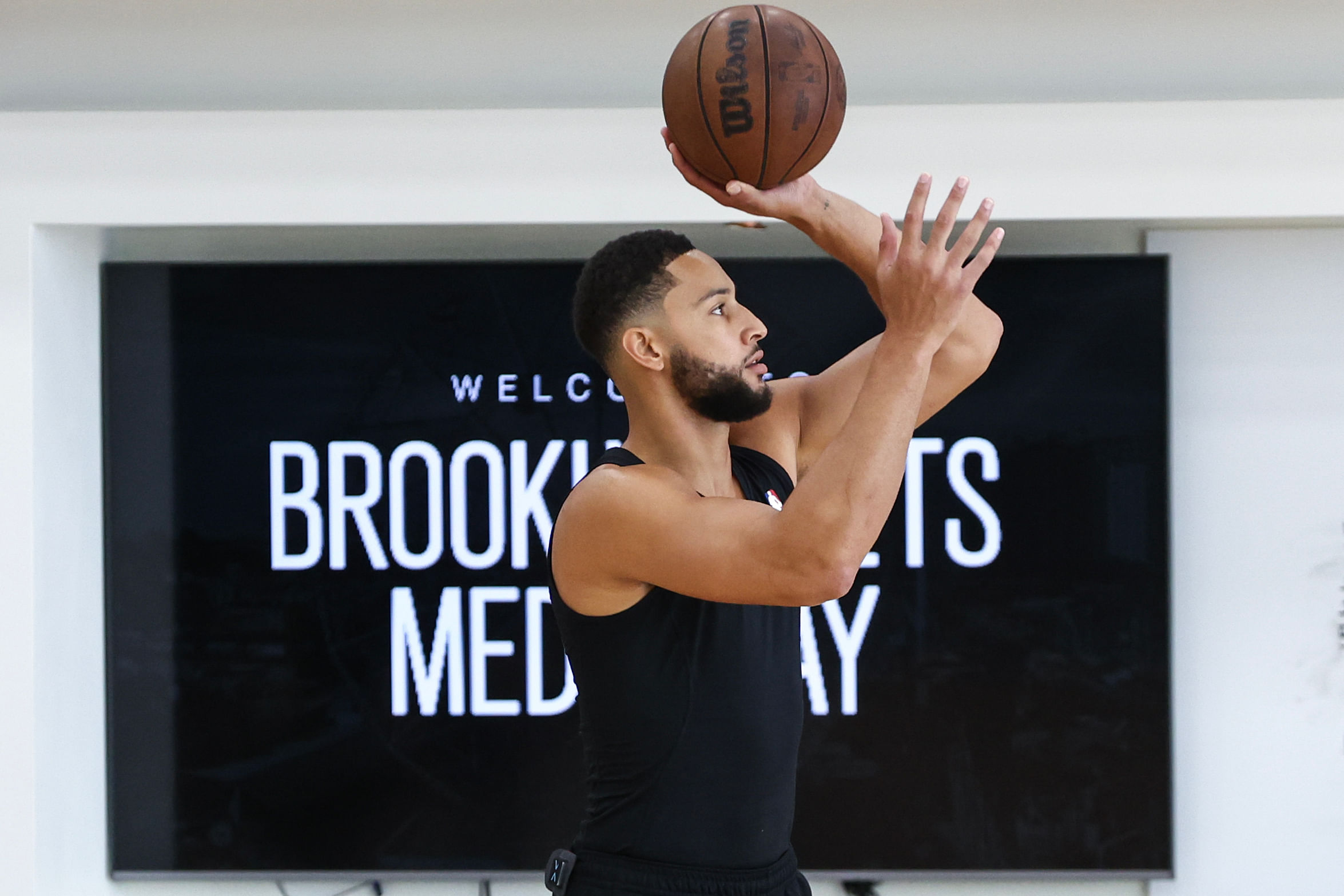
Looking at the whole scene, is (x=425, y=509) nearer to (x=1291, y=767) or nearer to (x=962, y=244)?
(x=962, y=244)

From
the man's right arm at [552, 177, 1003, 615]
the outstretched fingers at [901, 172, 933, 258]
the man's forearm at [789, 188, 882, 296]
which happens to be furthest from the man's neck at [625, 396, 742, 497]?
the outstretched fingers at [901, 172, 933, 258]

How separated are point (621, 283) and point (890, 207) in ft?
3.79

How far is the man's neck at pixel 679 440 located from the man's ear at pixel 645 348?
0.05 m

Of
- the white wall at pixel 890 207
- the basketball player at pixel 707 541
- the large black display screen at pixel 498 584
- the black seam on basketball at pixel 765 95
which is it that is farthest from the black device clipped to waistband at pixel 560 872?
the white wall at pixel 890 207

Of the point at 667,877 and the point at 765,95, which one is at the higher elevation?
the point at 765,95

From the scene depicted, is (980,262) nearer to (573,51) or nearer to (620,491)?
(620,491)

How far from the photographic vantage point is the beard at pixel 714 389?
1.37m

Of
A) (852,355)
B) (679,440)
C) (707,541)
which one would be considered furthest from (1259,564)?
(707,541)

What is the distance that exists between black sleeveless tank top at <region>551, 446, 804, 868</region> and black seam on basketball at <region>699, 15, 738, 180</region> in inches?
16.0

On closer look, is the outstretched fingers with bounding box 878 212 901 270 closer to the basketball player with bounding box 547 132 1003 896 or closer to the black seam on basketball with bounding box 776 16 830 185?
the basketball player with bounding box 547 132 1003 896

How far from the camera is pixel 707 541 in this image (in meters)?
1.21

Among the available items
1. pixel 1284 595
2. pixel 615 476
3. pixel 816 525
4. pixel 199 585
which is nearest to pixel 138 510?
pixel 199 585

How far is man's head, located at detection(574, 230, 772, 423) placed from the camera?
138 cm

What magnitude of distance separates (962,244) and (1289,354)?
6.34 ft
